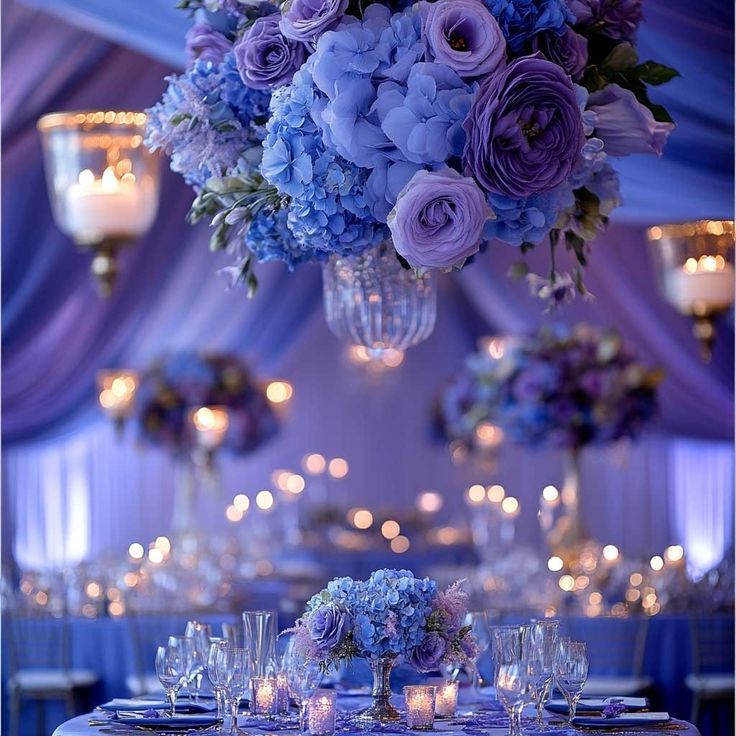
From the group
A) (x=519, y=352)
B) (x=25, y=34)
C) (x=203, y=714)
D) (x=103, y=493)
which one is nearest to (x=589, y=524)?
(x=103, y=493)

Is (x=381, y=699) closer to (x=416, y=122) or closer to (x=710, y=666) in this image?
(x=416, y=122)

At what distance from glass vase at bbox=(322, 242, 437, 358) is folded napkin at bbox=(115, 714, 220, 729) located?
3.24 ft

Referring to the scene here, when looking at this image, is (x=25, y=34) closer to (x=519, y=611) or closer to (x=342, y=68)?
(x=342, y=68)

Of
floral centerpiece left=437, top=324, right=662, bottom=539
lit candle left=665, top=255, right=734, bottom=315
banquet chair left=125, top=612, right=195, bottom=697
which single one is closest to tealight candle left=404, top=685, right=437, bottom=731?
lit candle left=665, top=255, right=734, bottom=315

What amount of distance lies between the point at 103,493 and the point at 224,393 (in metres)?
3.47

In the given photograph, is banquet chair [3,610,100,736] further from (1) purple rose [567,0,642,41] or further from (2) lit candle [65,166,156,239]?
(1) purple rose [567,0,642,41]

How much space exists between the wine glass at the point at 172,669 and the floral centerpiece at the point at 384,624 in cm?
44

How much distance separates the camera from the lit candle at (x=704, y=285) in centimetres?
534

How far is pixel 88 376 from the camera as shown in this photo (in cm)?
842

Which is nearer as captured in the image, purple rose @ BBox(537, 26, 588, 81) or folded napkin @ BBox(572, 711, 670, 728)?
purple rose @ BBox(537, 26, 588, 81)

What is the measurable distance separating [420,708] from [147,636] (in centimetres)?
359

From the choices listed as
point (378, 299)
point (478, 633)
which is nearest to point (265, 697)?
point (378, 299)

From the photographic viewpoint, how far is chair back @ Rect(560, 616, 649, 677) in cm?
668

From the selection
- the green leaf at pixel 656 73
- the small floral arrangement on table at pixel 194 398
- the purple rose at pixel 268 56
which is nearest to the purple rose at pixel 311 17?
the purple rose at pixel 268 56
